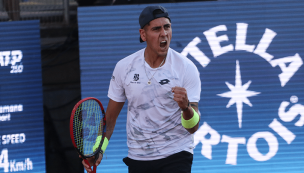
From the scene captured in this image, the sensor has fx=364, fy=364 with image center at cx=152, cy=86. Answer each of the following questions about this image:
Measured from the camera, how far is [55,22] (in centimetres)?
495

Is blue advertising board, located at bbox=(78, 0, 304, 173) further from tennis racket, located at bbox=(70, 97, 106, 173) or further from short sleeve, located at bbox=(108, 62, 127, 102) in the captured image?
short sleeve, located at bbox=(108, 62, 127, 102)

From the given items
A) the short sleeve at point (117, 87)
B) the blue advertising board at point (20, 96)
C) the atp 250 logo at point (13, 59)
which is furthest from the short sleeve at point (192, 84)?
the atp 250 logo at point (13, 59)

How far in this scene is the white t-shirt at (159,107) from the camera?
8.39 feet

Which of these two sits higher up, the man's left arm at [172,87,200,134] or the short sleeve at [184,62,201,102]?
the short sleeve at [184,62,201,102]

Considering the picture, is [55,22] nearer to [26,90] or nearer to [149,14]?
[26,90]

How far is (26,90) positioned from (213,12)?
2562 millimetres

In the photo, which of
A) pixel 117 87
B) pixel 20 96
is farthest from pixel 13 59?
pixel 117 87

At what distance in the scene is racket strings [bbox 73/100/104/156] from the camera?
260 centimetres

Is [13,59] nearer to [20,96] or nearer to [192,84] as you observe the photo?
[20,96]

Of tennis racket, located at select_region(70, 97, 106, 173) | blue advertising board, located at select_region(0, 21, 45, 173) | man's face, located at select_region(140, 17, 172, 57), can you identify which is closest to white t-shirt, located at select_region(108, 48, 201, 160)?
man's face, located at select_region(140, 17, 172, 57)

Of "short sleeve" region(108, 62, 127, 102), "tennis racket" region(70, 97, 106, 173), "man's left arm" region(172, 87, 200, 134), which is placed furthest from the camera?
"short sleeve" region(108, 62, 127, 102)

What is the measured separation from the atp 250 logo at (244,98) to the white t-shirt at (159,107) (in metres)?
2.01

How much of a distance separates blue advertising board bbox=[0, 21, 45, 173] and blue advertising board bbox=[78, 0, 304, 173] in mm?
656

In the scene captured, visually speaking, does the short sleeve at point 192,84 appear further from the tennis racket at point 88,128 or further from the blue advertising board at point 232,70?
the blue advertising board at point 232,70
